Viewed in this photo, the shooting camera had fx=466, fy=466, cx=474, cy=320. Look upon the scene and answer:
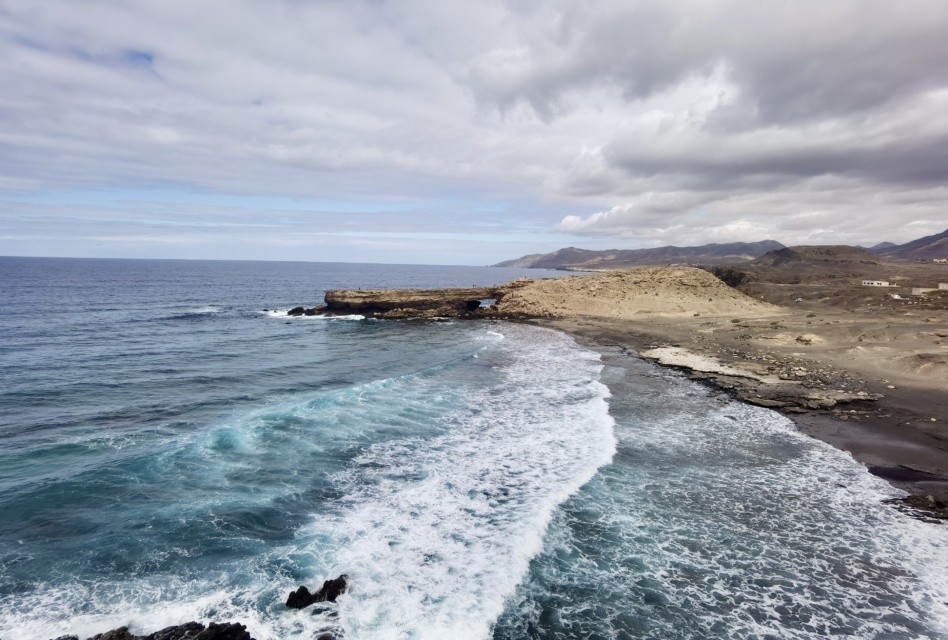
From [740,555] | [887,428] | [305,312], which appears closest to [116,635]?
[740,555]

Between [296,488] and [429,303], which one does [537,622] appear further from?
[429,303]

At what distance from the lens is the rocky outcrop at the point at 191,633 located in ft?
27.0

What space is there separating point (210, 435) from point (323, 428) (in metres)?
4.22

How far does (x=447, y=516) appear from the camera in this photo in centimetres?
1273

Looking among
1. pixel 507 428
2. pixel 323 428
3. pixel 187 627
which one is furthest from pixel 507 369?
pixel 187 627

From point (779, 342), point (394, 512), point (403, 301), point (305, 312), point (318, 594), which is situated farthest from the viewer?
point (305, 312)

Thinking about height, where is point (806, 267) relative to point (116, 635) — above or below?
above

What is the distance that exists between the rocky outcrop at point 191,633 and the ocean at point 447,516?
1.30 ft

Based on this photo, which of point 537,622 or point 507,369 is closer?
point 537,622

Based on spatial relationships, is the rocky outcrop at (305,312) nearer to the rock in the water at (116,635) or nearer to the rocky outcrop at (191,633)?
the rock in the water at (116,635)

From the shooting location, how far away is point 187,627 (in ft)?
27.9

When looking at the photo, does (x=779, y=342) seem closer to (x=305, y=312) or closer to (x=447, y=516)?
(x=447, y=516)

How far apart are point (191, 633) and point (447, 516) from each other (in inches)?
243

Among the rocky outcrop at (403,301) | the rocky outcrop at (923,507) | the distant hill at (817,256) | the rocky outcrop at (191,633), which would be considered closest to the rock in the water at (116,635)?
the rocky outcrop at (191,633)
